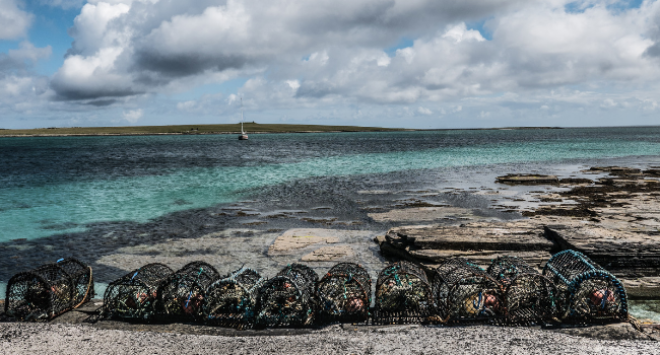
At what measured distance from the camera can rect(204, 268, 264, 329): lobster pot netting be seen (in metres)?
9.53

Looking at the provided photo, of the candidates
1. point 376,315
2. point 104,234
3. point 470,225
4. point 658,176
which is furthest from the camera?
point 658,176

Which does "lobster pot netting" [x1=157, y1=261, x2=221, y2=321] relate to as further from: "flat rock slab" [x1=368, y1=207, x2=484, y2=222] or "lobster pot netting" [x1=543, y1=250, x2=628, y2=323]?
"flat rock slab" [x1=368, y1=207, x2=484, y2=222]

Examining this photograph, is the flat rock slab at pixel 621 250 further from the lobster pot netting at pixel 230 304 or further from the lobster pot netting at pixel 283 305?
the lobster pot netting at pixel 230 304

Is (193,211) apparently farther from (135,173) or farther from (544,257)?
(135,173)

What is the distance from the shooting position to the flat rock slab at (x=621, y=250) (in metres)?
12.8

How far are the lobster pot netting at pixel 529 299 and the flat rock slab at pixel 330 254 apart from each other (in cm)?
709

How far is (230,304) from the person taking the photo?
9766mm

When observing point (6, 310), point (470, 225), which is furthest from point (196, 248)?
point (470, 225)

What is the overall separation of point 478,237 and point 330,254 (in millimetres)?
5720

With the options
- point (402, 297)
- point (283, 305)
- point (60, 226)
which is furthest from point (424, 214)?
point (60, 226)

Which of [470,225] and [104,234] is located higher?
[470,225]

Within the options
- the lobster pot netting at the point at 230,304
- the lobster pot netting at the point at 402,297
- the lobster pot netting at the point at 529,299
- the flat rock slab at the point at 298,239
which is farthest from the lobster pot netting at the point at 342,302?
the flat rock slab at the point at 298,239

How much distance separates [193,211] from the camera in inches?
1052

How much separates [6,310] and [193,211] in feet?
55.0
